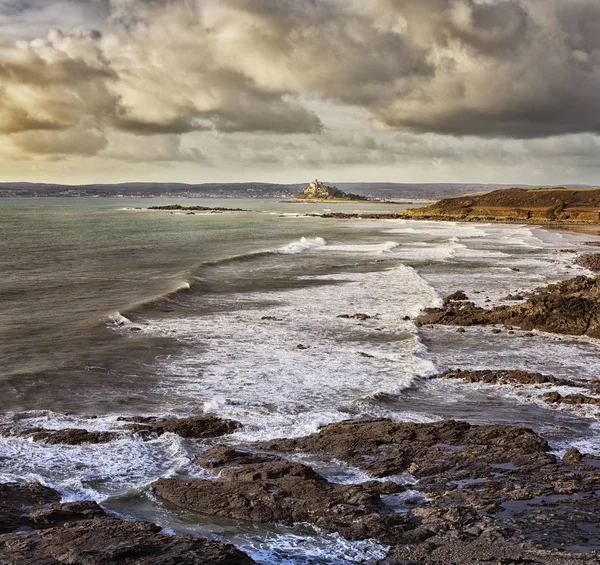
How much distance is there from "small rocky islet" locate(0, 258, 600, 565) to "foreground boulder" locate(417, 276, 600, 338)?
36.2 ft

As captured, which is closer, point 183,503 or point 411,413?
point 183,503

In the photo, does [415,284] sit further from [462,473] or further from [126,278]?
[462,473]

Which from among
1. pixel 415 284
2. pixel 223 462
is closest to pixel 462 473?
pixel 223 462

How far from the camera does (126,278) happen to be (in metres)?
35.4

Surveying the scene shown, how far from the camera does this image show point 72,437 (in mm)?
11977

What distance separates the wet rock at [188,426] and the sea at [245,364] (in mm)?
325

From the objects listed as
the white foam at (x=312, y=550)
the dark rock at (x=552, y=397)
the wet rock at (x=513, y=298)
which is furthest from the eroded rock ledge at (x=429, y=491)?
the wet rock at (x=513, y=298)

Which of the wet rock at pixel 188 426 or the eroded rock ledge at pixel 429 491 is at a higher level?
the eroded rock ledge at pixel 429 491

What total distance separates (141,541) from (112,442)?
15.1ft

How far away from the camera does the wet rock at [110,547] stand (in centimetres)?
714

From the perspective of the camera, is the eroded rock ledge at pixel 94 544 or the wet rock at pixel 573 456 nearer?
the eroded rock ledge at pixel 94 544

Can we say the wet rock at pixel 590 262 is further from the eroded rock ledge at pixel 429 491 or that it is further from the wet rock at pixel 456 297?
the eroded rock ledge at pixel 429 491

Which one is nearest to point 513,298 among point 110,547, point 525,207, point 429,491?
point 429,491

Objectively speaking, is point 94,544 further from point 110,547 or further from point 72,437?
point 72,437
